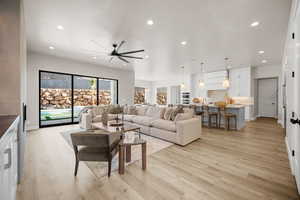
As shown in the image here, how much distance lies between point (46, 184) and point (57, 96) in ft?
15.7

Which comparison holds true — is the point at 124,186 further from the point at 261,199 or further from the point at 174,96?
the point at 174,96

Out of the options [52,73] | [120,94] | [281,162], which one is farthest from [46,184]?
[120,94]

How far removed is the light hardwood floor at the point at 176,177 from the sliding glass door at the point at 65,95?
298 centimetres

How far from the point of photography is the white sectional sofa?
11.2ft

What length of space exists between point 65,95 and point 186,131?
5479 millimetres

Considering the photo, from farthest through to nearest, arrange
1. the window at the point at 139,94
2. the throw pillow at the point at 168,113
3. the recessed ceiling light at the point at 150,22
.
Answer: the window at the point at 139,94
the throw pillow at the point at 168,113
the recessed ceiling light at the point at 150,22

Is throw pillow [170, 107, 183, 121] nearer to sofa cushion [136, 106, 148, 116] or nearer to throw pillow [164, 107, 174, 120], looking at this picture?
throw pillow [164, 107, 174, 120]

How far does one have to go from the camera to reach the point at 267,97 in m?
7.45

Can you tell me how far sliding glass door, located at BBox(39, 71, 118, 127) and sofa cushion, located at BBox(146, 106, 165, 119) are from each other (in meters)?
3.46

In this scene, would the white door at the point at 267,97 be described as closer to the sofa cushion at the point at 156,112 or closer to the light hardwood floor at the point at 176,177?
the light hardwood floor at the point at 176,177

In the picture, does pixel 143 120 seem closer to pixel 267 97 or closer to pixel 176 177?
pixel 176 177

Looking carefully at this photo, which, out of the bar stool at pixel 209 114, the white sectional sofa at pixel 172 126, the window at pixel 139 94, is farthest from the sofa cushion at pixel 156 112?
the window at pixel 139 94

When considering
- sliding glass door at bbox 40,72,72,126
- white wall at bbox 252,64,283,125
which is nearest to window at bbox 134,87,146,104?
sliding glass door at bbox 40,72,72,126

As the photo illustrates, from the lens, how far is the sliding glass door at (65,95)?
5470mm
